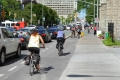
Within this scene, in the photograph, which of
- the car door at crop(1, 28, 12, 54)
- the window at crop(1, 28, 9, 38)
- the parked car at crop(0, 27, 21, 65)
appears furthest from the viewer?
the window at crop(1, 28, 9, 38)

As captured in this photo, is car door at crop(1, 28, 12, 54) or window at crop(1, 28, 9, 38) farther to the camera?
window at crop(1, 28, 9, 38)

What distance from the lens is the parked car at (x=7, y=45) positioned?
1450 cm

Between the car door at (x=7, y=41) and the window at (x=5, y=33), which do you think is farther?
the window at (x=5, y=33)

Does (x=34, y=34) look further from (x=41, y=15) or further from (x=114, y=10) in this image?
(x=41, y=15)

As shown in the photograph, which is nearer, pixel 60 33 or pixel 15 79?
pixel 15 79

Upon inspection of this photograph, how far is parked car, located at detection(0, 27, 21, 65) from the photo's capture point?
1450 cm

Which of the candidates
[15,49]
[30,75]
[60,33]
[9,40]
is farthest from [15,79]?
[60,33]

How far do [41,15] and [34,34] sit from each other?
106712 mm

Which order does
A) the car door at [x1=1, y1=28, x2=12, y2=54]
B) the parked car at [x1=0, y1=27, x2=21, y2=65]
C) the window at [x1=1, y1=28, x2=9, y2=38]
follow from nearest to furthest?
the parked car at [x1=0, y1=27, x2=21, y2=65]
the car door at [x1=1, y1=28, x2=12, y2=54]
the window at [x1=1, y1=28, x2=9, y2=38]

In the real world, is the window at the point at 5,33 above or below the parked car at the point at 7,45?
above

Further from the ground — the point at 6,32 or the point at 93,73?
the point at 6,32

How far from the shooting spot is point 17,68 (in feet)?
44.6

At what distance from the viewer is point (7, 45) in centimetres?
1527

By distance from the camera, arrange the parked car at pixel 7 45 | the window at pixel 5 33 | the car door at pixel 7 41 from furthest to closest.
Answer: the window at pixel 5 33
the car door at pixel 7 41
the parked car at pixel 7 45
